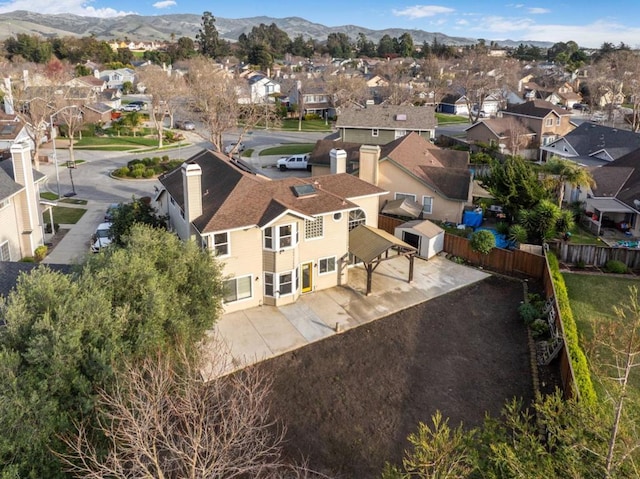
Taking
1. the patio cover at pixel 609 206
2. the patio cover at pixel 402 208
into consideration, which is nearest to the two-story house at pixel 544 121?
the patio cover at pixel 609 206

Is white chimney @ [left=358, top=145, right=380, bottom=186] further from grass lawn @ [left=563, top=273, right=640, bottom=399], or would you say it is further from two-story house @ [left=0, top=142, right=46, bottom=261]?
two-story house @ [left=0, top=142, right=46, bottom=261]

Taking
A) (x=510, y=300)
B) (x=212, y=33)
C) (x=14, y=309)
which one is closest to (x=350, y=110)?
(x=510, y=300)

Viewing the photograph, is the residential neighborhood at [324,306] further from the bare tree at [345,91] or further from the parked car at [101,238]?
the bare tree at [345,91]

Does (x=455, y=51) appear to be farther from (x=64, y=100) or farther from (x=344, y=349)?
(x=344, y=349)

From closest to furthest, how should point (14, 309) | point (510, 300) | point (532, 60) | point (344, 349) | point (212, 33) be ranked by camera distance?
point (14, 309) → point (344, 349) → point (510, 300) → point (212, 33) → point (532, 60)

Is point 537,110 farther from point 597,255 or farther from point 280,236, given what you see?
point 280,236

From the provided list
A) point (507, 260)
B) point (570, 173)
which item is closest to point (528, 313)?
point (507, 260)

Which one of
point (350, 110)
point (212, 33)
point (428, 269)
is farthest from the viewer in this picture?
point (212, 33)

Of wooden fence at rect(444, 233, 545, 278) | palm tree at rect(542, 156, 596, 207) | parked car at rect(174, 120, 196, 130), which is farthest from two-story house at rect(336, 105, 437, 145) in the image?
wooden fence at rect(444, 233, 545, 278)

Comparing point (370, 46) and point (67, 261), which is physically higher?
point (370, 46)
